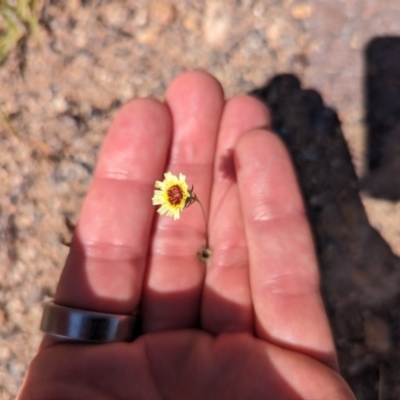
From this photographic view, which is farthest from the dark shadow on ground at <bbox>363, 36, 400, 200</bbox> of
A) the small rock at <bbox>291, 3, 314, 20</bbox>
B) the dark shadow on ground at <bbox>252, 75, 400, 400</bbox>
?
the small rock at <bbox>291, 3, 314, 20</bbox>

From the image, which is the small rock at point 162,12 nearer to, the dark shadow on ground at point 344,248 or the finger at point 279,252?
the dark shadow on ground at point 344,248

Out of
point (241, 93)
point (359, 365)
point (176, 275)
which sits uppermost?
point (241, 93)

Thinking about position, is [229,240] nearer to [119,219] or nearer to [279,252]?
[279,252]

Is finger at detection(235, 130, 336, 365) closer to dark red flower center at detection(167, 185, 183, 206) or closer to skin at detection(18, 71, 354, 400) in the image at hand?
skin at detection(18, 71, 354, 400)

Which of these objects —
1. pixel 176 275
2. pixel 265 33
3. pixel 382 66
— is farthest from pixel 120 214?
pixel 382 66

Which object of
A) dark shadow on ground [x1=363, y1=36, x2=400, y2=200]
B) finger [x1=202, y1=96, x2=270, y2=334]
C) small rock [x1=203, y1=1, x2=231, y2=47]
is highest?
small rock [x1=203, y1=1, x2=231, y2=47]

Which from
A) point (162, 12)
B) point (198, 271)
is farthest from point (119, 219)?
point (162, 12)

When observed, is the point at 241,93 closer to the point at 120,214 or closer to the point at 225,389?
the point at 120,214
